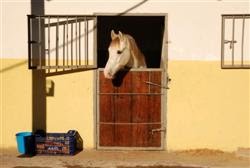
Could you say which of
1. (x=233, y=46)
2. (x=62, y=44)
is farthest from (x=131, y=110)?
(x=233, y=46)

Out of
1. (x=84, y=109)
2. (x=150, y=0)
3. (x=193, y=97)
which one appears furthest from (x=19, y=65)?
(x=193, y=97)

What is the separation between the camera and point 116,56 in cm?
880

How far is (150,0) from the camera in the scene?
346 inches

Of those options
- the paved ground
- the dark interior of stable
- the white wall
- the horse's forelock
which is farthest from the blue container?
the dark interior of stable

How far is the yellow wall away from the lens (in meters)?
8.88

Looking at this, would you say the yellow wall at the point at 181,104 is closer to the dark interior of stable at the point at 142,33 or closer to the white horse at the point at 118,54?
the white horse at the point at 118,54

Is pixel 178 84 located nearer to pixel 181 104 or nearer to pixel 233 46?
pixel 181 104

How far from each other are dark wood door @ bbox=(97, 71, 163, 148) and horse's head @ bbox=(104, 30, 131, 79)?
0.23 meters

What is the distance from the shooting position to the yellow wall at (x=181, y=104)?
888 centimetres

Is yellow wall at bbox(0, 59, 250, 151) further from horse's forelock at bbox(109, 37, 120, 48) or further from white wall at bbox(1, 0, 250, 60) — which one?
horse's forelock at bbox(109, 37, 120, 48)

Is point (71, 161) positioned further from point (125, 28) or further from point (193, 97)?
point (125, 28)

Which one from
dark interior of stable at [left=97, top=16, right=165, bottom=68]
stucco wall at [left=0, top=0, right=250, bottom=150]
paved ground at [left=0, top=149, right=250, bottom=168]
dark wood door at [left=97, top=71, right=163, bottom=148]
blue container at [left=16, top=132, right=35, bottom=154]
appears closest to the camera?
paved ground at [left=0, top=149, right=250, bottom=168]

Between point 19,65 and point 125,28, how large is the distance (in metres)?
4.28

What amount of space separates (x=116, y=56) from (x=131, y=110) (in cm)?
99
